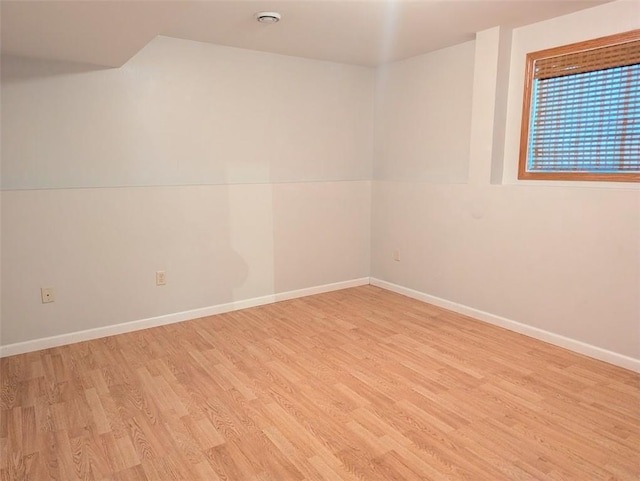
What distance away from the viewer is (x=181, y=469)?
75.7 inches

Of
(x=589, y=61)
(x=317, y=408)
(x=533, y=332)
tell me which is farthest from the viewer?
(x=533, y=332)

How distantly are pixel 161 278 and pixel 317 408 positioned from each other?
190 cm

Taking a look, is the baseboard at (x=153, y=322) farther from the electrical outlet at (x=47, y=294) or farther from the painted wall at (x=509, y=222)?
the painted wall at (x=509, y=222)

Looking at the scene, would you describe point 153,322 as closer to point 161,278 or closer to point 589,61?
point 161,278

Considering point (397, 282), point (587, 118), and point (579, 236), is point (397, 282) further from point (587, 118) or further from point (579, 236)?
point (587, 118)

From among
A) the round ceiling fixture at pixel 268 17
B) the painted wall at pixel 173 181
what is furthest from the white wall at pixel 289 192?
the round ceiling fixture at pixel 268 17

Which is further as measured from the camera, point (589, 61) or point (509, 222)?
point (509, 222)

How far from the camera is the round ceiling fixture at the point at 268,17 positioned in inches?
117

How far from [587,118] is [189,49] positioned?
3.06 metres

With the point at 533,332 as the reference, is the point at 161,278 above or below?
above

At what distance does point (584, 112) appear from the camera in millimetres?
3068

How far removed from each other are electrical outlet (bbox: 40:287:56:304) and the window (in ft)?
12.1

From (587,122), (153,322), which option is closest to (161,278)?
(153,322)

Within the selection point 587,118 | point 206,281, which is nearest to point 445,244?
point 587,118
